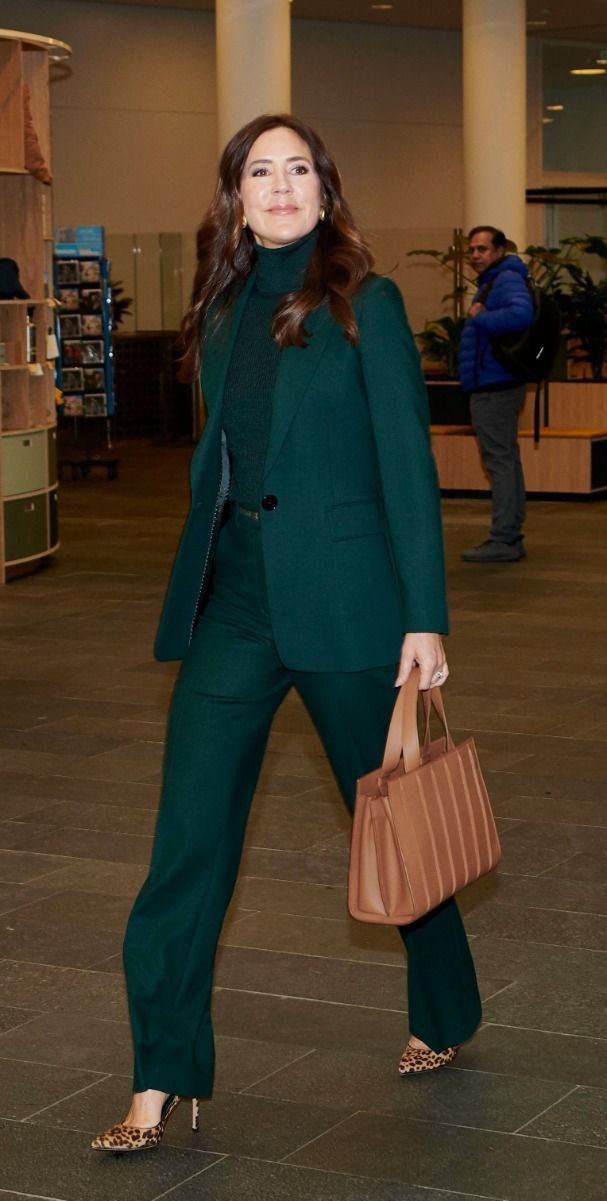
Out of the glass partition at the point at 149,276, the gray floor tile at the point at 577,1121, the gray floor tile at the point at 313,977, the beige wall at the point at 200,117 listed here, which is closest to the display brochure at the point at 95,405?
the glass partition at the point at 149,276

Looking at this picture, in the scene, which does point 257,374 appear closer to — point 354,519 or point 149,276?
point 354,519

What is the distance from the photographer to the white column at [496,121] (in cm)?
1680

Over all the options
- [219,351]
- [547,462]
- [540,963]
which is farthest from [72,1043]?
[547,462]

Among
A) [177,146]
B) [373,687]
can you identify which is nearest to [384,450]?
Result: [373,687]

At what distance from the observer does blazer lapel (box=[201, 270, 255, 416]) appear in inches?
124

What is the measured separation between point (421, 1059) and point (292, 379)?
132 cm

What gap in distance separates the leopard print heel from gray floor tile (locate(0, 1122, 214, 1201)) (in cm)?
49

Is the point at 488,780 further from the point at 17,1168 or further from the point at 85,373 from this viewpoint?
the point at 85,373

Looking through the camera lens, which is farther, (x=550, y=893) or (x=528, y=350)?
(x=528, y=350)

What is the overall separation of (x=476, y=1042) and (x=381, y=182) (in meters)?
20.6

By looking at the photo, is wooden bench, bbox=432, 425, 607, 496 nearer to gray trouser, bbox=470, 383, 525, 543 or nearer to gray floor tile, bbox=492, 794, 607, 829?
gray trouser, bbox=470, 383, 525, 543

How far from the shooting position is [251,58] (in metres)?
14.5

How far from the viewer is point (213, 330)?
10.6ft

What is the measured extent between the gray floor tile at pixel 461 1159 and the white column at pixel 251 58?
12.1 meters
